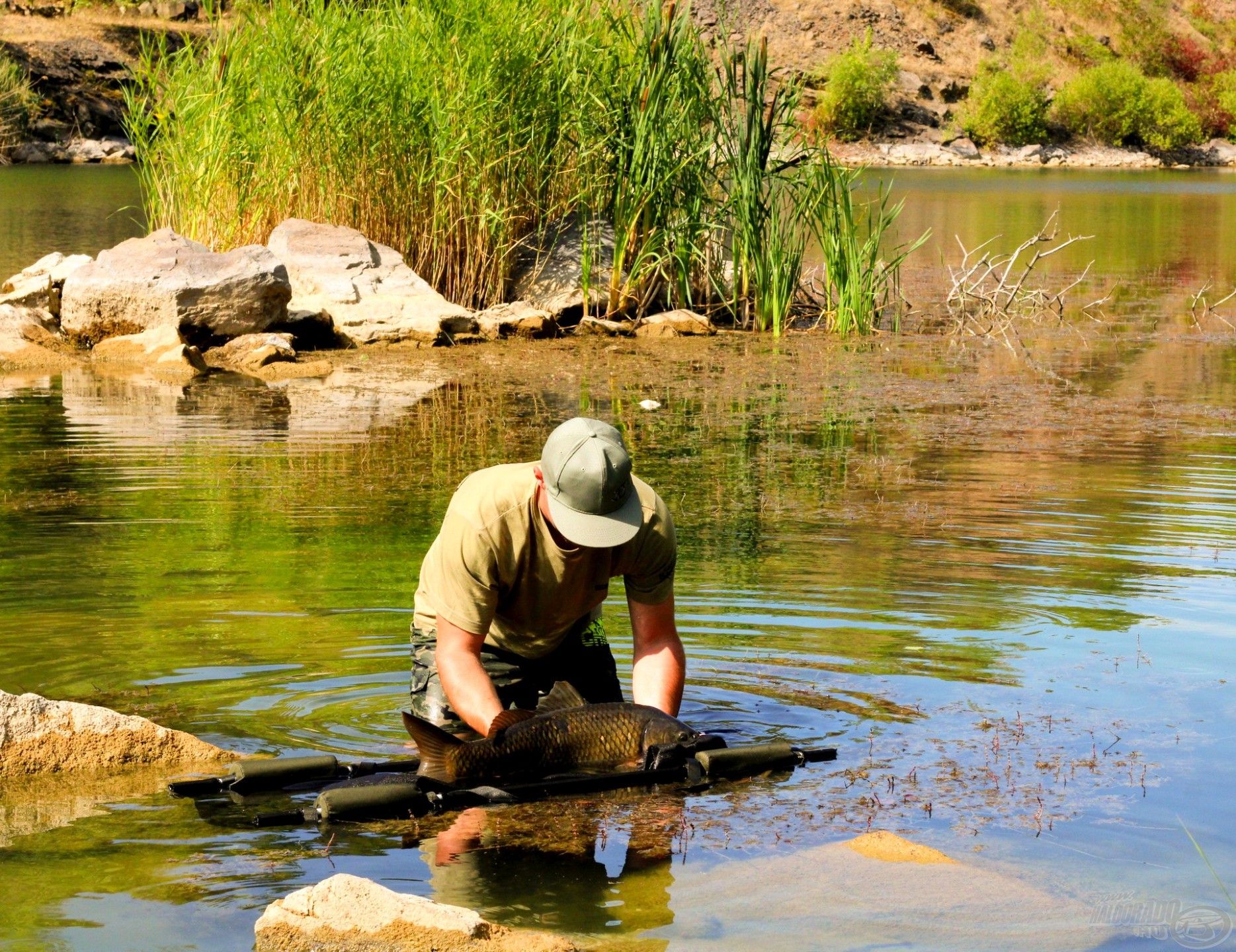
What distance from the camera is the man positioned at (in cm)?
441

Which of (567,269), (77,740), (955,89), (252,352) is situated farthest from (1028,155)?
(77,740)

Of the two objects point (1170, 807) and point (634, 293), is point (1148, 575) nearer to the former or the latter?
point (1170, 807)

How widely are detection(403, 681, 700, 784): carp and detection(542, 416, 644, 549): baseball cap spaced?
0.57 meters

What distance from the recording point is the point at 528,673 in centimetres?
520

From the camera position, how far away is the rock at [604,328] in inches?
621

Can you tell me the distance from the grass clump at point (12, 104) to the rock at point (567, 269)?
129ft

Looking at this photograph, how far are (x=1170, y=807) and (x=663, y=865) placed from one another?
5.55 feet

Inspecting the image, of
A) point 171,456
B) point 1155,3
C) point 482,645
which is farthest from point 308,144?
point 1155,3

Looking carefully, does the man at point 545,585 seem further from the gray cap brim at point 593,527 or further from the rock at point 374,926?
the rock at point 374,926

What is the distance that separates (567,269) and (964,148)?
66.3 metres

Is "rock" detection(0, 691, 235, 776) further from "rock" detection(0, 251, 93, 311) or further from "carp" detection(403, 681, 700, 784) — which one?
"rock" detection(0, 251, 93, 311)

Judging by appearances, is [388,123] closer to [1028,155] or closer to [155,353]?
[155,353]

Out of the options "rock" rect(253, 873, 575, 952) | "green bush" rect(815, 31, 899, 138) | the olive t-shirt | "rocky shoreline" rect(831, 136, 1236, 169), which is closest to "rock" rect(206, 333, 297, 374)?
the olive t-shirt

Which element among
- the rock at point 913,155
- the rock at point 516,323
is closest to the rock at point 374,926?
the rock at point 516,323
